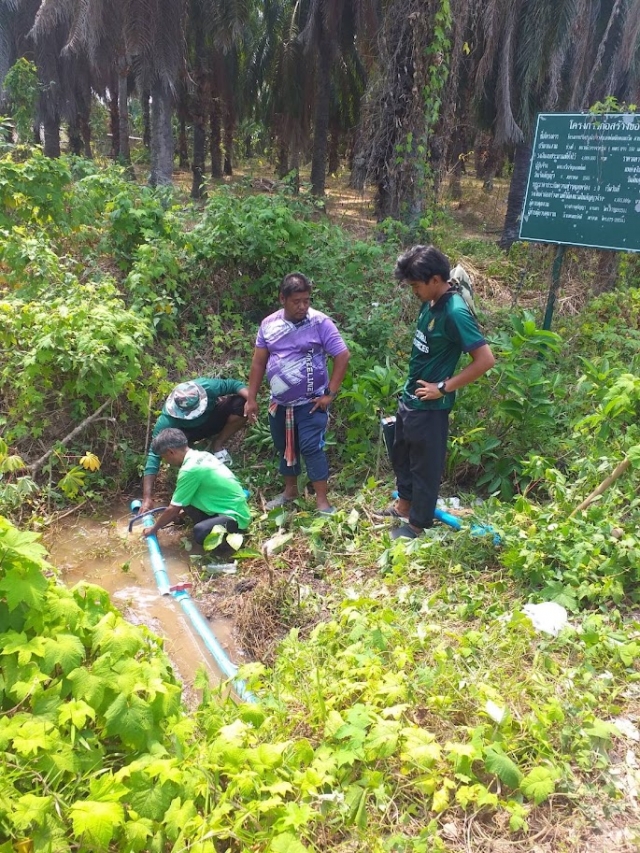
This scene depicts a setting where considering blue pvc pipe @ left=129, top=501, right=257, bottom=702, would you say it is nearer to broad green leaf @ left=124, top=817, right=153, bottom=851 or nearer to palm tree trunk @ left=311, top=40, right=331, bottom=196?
broad green leaf @ left=124, top=817, right=153, bottom=851

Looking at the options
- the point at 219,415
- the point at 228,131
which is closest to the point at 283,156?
the point at 228,131

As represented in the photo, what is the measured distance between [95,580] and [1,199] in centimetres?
404

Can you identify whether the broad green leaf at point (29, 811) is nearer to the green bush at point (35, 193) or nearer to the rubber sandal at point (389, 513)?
the rubber sandal at point (389, 513)

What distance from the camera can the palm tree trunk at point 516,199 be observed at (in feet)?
40.0

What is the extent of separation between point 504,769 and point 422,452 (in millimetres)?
1967

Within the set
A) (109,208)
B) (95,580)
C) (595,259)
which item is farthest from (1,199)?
(595,259)

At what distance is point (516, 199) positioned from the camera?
12625 mm

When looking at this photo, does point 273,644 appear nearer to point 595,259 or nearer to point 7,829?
point 7,829

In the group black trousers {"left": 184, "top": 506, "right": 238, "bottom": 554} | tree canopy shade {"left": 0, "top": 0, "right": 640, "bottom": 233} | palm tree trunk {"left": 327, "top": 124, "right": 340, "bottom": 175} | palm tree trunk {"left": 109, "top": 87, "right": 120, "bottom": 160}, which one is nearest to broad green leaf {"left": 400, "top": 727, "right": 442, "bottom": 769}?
black trousers {"left": 184, "top": 506, "right": 238, "bottom": 554}

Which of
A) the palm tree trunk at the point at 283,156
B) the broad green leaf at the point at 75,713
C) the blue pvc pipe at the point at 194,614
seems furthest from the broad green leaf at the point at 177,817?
the palm tree trunk at the point at 283,156

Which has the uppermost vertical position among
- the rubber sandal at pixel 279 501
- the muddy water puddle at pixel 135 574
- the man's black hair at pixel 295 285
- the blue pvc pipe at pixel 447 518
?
the man's black hair at pixel 295 285

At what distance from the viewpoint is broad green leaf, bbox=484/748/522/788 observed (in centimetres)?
222

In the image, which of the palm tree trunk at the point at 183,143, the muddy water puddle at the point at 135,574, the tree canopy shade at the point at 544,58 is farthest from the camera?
the palm tree trunk at the point at 183,143

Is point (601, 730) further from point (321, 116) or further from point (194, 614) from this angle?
point (321, 116)
